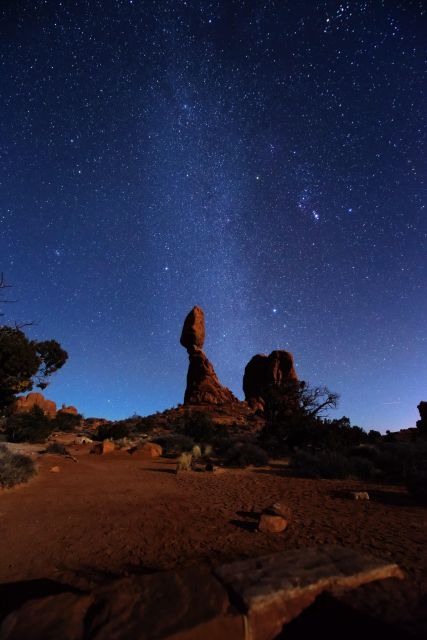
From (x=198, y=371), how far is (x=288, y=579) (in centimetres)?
6291

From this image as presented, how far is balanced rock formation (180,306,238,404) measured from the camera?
61.2m

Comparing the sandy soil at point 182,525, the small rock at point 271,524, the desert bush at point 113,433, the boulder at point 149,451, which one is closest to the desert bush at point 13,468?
the sandy soil at point 182,525

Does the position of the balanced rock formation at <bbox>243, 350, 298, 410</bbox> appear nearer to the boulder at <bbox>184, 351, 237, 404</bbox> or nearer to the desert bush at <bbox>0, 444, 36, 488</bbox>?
the boulder at <bbox>184, 351, 237, 404</bbox>

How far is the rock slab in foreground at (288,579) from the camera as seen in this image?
7.60 feet

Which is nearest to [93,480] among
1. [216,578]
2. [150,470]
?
[150,470]

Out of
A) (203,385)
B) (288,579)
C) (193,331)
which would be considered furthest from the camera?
(193,331)

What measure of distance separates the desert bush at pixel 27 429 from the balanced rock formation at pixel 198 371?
35221 millimetres

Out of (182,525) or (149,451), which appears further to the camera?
(149,451)

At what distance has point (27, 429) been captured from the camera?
942 inches

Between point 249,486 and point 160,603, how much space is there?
774 cm

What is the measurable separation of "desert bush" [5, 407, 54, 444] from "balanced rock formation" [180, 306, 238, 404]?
35221mm

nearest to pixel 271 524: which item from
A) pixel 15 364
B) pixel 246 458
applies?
pixel 246 458

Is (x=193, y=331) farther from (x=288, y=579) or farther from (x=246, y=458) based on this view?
(x=288, y=579)

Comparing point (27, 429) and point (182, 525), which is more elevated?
point (27, 429)
